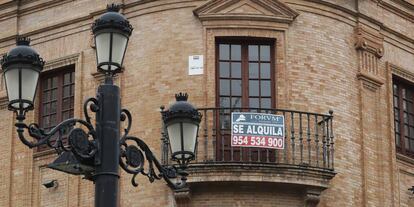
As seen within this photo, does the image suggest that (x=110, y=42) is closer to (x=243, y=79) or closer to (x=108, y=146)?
(x=108, y=146)

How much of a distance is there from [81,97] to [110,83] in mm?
11198

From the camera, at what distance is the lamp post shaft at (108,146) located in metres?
15.1

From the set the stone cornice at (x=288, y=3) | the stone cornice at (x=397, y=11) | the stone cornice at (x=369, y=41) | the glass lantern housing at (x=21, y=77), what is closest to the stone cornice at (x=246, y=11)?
the stone cornice at (x=288, y=3)

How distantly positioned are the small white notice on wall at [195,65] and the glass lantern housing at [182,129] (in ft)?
30.0

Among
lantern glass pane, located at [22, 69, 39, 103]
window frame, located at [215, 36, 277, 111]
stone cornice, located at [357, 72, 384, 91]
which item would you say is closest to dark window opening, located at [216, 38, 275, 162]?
window frame, located at [215, 36, 277, 111]

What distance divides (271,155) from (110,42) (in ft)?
32.7

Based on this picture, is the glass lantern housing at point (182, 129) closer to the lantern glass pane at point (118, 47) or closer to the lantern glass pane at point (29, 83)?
the lantern glass pane at point (118, 47)

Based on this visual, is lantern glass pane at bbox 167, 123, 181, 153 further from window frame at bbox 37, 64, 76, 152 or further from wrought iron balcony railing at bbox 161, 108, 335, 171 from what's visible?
window frame at bbox 37, 64, 76, 152

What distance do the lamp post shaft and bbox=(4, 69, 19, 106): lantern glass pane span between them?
1111 millimetres

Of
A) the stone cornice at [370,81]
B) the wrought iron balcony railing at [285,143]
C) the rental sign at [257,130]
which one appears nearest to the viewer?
the rental sign at [257,130]

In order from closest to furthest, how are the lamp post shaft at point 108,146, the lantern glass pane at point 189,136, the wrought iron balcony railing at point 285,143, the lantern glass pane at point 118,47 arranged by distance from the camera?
the lamp post shaft at point 108,146, the lantern glass pane at point 118,47, the lantern glass pane at point 189,136, the wrought iron balcony railing at point 285,143

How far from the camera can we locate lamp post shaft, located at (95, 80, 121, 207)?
49.7ft

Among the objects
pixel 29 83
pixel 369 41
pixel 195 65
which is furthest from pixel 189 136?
pixel 369 41

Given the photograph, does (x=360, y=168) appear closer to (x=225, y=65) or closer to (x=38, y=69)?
(x=225, y=65)
